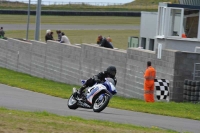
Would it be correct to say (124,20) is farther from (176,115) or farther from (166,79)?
(176,115)

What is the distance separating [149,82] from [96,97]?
5.46 metres

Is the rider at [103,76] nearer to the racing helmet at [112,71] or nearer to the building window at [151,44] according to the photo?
the racing helmet at [112,71]

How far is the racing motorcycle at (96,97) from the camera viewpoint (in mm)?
16438

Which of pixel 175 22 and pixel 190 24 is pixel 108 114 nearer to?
pixel 175 22

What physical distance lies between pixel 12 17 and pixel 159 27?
4138cm

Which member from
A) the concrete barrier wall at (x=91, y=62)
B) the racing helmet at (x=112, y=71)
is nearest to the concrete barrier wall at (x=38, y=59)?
the concrete barrier wall at (x=91, y=62)

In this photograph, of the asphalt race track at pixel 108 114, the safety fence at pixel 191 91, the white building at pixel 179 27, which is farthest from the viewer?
the white building at pixel 179 27

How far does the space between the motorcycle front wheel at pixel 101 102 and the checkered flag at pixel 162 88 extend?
5.51 metres

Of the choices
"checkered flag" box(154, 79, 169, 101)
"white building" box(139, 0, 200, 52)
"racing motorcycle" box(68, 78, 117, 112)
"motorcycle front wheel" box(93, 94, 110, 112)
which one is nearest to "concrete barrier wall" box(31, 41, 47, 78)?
"white building" box(139, 0, 200, 52)

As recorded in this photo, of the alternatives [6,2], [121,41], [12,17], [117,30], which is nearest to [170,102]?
[121,41]

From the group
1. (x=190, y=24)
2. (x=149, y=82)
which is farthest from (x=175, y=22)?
(x=149, y=82)

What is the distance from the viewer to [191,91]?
2142cm

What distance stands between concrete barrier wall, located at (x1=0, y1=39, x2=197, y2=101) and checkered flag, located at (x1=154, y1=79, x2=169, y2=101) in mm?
178

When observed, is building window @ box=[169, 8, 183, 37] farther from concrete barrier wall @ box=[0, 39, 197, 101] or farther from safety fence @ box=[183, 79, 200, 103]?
safety fence @ box=[183, 79, 200, 103]
